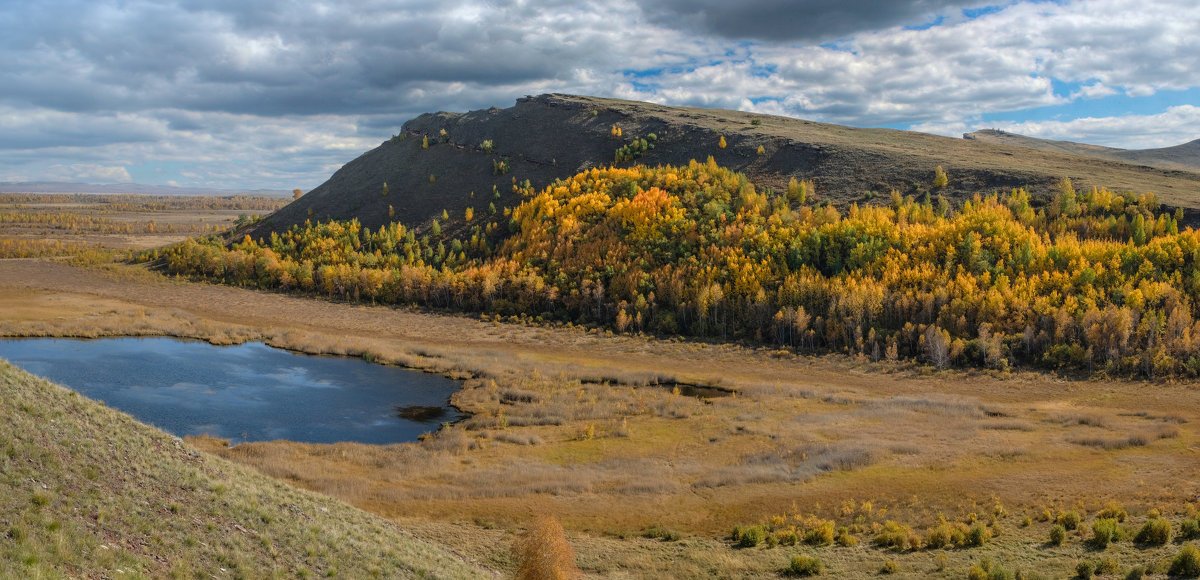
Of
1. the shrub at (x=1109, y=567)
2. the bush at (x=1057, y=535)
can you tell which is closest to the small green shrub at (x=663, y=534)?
the bush at (x=1057, y=535)

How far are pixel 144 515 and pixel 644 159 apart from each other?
371ft

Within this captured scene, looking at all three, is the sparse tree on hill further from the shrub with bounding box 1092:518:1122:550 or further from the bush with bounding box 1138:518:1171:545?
the bush with bounding box 1138:518:1171:545

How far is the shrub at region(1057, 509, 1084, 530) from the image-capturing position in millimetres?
30578

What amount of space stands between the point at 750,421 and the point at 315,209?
11828 centimetres

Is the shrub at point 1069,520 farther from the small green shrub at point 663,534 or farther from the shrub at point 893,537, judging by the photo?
the small green shrub at point 663,534

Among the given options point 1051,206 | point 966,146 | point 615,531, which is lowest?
point 615,531

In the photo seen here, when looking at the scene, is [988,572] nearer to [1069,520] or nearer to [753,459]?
[1069,520]

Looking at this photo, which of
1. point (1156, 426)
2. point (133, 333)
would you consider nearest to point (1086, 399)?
point (1156, 426)

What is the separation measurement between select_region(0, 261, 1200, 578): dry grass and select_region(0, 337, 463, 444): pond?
334cm

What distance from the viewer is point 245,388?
59.2m

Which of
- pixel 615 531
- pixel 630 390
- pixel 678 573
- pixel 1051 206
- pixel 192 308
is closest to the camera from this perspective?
pixel 678 573

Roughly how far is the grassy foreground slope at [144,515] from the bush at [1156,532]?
85.8ft

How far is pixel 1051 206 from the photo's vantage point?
85.1 m

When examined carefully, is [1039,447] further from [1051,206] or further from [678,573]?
[1051,206]
